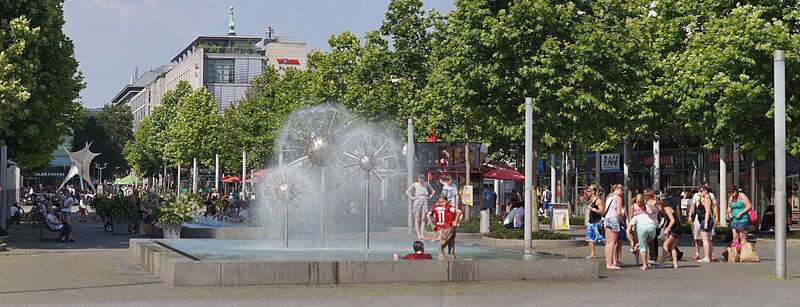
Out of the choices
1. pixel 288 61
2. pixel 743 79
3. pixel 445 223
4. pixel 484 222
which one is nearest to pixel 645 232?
pixel 445 223

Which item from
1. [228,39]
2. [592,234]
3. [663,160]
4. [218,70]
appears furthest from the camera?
[228,39]

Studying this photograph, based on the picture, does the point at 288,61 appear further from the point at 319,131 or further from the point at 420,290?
the point at 420,290

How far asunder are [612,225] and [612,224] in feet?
0.06

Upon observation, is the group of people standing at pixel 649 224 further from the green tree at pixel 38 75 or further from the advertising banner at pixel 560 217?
the green tree at pixel 38 75

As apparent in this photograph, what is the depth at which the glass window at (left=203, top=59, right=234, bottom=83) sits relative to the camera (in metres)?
133

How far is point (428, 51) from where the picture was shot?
45.1m

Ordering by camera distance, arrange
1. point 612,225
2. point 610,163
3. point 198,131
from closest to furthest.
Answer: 1. point 612,225
2. point 610,163
3. point 198,131

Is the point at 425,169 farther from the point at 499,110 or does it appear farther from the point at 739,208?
the point at 739,208

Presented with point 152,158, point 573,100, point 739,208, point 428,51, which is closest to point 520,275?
point 739,208

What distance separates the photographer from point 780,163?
63.4 ft

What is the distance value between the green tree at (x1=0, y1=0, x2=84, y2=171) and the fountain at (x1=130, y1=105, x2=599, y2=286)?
273 inches

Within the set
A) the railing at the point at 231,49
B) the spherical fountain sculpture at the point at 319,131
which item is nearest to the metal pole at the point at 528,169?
the spherical fountain sculpture at the point at 319,131

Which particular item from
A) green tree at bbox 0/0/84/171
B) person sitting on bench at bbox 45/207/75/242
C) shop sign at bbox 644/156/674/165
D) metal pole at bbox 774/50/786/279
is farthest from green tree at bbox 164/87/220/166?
metal pole at bbox 774/50/786/279

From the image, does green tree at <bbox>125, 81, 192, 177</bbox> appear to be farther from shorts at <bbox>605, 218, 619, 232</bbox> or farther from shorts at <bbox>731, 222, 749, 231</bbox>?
shorts at <bbox>605, 218, 619, 232</bbox>
